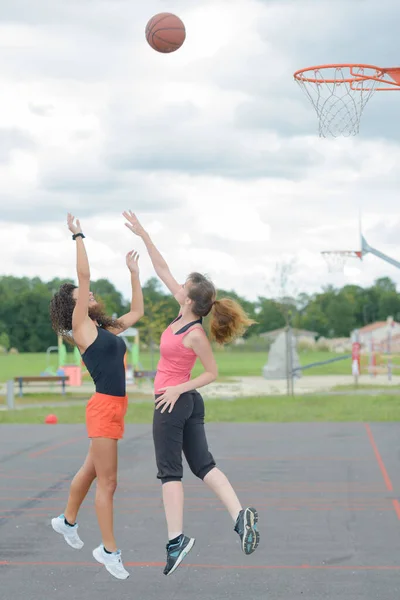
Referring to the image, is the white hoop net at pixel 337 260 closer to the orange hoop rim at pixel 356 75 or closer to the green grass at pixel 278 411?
the green grass at pixel 278 411

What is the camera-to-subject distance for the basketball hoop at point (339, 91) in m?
11.8

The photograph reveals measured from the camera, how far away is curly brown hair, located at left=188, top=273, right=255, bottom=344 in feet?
20.1

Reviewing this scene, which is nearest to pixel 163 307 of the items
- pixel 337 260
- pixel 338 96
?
pixel 337 260

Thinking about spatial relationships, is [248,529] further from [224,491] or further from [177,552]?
[177,552]

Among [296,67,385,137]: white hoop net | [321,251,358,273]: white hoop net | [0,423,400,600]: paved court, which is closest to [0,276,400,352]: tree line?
[321,251,358,273]: white hoop net

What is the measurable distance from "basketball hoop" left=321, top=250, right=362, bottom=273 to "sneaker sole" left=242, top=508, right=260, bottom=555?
79.3 ft

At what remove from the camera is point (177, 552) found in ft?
19.3

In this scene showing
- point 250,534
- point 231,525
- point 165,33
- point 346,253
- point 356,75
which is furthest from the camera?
point 346,253

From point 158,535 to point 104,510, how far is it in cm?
279

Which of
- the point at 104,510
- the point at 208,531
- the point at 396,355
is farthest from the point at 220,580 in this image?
the point at 396,355

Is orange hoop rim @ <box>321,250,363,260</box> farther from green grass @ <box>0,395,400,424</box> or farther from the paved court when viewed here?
the paved court

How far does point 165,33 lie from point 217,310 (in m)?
3.52

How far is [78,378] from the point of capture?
40125mm

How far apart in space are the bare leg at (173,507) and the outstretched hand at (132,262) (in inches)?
63.3
